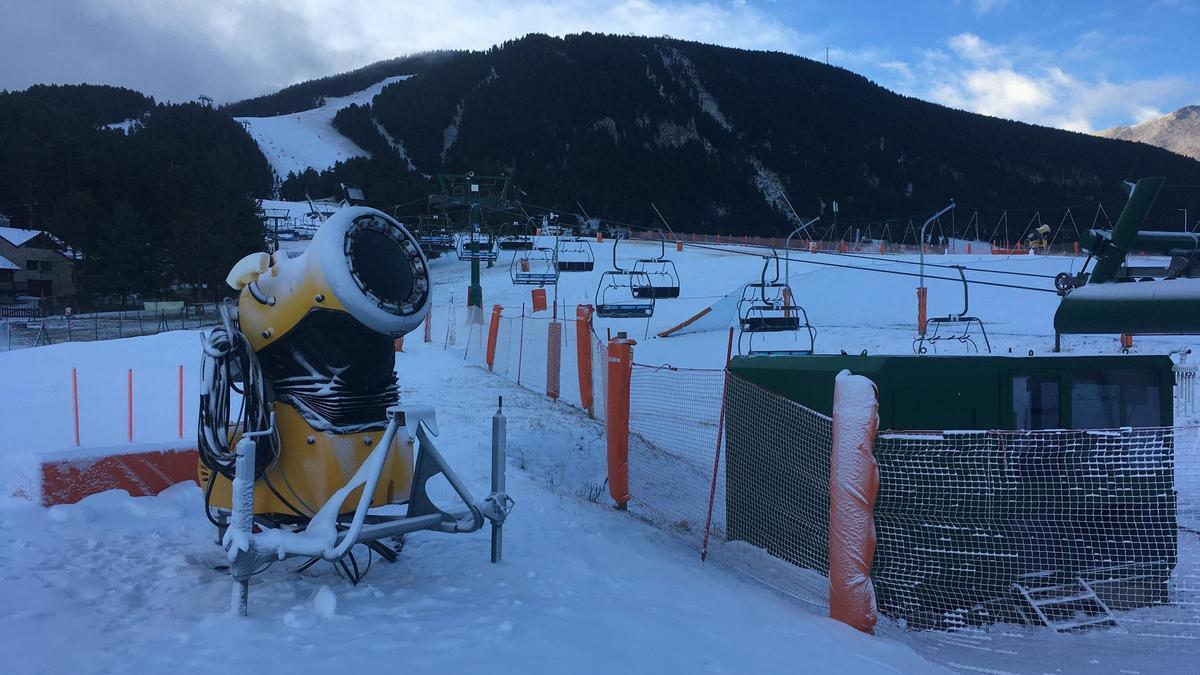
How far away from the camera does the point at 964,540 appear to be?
6.01m

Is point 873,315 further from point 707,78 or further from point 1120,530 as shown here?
point 707,78

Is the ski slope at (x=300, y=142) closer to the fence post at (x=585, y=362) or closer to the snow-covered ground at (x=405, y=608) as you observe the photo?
the fence post at (x=585, y=362)

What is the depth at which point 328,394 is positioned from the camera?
4441 millimetres

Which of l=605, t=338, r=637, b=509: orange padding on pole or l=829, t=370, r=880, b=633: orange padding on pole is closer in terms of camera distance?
l=829, t=370, r=880, b=633: orange padding on pole

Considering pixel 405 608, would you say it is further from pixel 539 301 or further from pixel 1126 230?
pixel 539 301

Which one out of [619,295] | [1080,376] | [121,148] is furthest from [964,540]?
[121,148]

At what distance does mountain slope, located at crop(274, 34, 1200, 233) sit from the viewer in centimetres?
13225

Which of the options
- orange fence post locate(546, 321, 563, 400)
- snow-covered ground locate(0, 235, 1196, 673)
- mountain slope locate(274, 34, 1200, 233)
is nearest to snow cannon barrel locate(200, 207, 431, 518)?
snow-covered ground locate(0, 235, 1196, 673)

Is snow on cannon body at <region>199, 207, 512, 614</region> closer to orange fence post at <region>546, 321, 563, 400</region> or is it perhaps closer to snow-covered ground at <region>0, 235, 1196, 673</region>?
snow-covered ground at <region>0, 235, 1196, 673</region>

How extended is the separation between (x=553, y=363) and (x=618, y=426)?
709cm

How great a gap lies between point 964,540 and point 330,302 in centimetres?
478

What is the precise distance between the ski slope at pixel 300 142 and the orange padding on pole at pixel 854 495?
5900 inches

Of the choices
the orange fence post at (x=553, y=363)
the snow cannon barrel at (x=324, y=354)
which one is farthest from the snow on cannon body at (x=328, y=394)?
the orange fence post at (x=553, y=363)

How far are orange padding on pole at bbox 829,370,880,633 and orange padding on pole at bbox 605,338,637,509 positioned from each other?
2.92 meters
